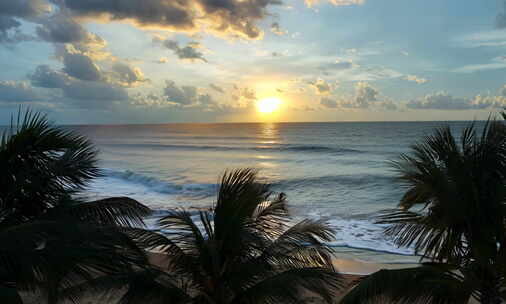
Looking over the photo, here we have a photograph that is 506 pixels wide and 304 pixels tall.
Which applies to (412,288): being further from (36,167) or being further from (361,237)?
(361,237)

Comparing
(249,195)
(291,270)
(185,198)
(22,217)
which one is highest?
(249,195)

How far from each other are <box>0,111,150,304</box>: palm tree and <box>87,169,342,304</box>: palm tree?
0.55m

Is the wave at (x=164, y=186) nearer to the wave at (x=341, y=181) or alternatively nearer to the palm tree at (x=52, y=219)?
the wave at (x=341, y=181)

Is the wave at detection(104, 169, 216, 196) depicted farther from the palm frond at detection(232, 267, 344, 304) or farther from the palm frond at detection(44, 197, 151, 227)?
the palm frond at detection(232, 267, 344, 304)

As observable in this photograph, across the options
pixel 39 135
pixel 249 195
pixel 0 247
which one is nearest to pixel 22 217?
pixel 39 135

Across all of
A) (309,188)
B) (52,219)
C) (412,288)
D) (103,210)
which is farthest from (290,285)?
(309,188)

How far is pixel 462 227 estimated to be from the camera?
5047mm

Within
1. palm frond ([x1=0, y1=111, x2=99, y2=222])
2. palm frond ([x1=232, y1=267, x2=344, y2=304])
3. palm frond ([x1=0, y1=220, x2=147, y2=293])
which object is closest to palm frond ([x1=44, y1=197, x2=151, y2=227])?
palm frond ([x1=0, y1=111, x2=99, y2=222])

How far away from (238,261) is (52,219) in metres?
2.55

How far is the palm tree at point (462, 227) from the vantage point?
477cm

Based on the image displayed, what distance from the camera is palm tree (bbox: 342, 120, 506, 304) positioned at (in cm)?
477

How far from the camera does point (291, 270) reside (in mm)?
4910

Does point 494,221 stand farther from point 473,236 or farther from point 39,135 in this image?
point 39,135

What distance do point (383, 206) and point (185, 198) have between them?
13.3 m
